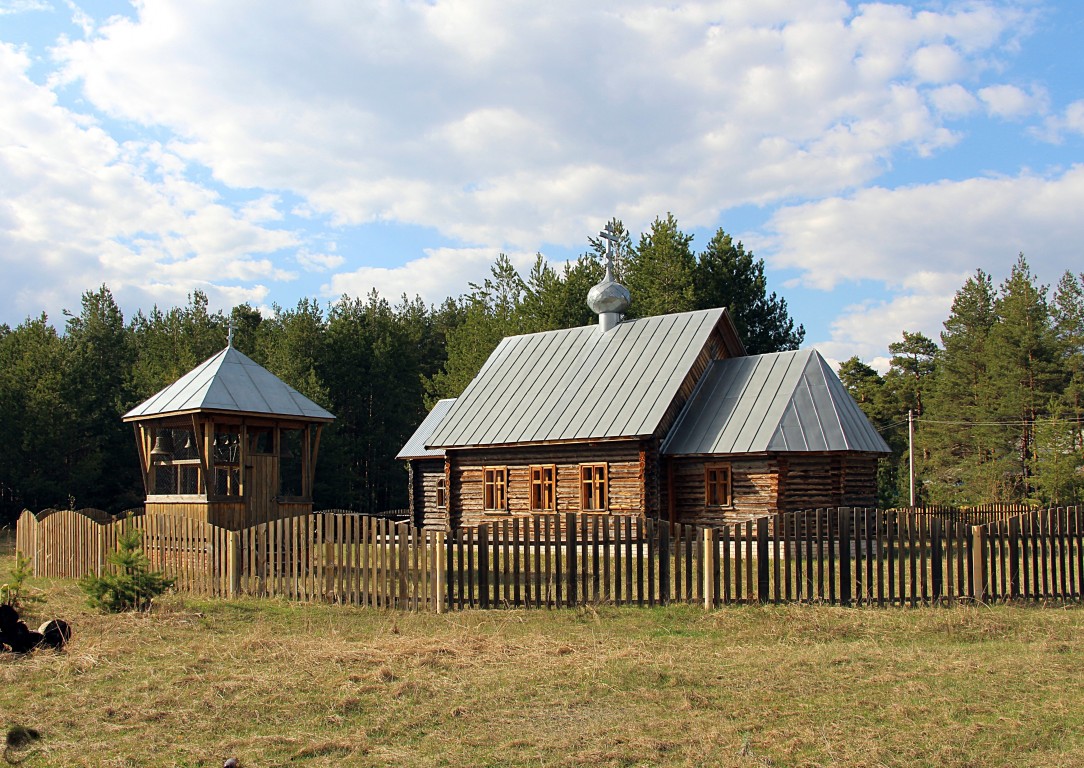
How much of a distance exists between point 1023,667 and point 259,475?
16187 mm

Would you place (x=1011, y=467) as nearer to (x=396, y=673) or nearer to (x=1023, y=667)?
(x=1023, y=667)

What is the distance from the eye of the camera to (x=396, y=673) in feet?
29.0

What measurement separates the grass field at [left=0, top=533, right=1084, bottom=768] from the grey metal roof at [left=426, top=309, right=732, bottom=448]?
1256 centimetres

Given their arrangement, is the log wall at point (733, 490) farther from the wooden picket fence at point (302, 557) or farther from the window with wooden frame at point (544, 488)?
the wooden picket fence at point (302, 557)

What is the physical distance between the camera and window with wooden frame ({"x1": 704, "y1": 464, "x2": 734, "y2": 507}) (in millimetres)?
23641

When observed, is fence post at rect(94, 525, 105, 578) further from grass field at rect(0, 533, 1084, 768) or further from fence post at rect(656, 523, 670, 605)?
fence post at rect(656, 523, 670, 605)

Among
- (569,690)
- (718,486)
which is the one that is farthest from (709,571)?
(718,486)

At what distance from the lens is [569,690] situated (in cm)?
817

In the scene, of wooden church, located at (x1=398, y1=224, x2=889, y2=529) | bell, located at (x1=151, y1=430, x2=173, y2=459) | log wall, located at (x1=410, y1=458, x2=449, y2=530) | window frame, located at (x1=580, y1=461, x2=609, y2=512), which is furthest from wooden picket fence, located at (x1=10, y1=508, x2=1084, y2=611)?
Result: log wall, located at (x1=410, y1=458, x2=449, y2=530)

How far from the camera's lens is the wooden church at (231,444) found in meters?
19.8

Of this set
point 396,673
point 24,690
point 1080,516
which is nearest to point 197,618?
point 24,690

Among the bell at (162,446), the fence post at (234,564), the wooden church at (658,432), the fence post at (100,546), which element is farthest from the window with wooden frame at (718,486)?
the fence post at (100,546)

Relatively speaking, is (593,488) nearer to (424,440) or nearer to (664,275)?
(424,440)

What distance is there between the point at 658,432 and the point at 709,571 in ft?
38.2
